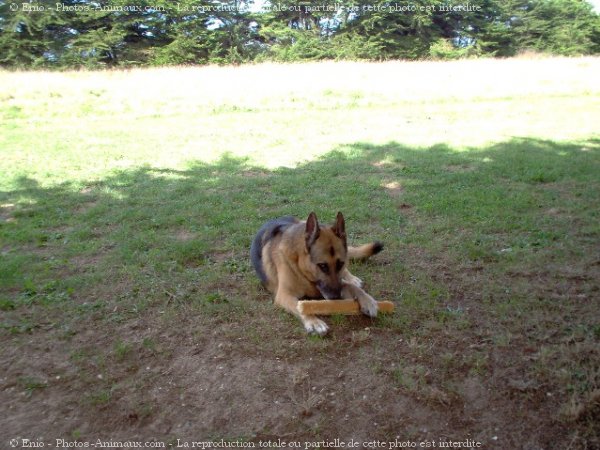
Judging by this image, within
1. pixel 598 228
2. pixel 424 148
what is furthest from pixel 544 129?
pixel 598 228

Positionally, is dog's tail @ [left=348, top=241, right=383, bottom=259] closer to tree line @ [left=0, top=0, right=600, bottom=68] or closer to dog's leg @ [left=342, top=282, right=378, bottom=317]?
dog's leg @ [left=342, top=282, right=378, bottom=317]

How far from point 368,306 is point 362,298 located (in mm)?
106

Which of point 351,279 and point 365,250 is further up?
point 365,250

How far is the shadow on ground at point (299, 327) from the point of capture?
3.14 m

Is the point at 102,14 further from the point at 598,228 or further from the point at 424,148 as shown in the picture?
the point at 598,228

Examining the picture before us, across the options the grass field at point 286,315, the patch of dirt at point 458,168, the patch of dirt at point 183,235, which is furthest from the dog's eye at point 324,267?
the patch of dirt at point 458,168

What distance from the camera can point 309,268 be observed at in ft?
14.5

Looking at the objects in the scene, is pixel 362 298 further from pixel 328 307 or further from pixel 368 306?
pixel 328 307

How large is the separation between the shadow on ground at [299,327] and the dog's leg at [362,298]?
0.37ft

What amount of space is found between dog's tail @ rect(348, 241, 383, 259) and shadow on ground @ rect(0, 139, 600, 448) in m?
0.20

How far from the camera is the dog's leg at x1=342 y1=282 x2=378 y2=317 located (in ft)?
13.8

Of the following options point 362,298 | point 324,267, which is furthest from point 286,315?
point 362,298

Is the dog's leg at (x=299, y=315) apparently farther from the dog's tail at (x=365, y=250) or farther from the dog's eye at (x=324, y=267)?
the dog's tail at (x=365, y=250)

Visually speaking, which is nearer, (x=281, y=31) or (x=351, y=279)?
(x=351, y=279)
